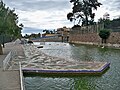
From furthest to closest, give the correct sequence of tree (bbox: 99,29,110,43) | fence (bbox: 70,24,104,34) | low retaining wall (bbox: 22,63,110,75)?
fence (bbox: 70,24,104,34) < tree (bbox: 99,29,110,43) < low retaining wall (bbox: 22,63,110,75)

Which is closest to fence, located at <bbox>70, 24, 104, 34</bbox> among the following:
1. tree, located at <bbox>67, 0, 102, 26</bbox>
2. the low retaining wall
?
tree, located at <bbox>67, 0, 102, 26</bbox>

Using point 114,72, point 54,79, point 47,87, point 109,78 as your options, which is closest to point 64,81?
point 54,79

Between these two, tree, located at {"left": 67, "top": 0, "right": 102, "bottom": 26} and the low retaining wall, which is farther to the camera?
tree, located at {"left": 67, "top": 0, "right": 102, "bottom": 26}

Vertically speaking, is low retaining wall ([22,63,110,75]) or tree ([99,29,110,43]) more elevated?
tree ([99,29,110,43])

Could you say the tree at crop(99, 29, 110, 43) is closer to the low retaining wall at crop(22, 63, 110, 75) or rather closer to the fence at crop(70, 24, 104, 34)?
the fence at crop(70, 24, 104, 34)

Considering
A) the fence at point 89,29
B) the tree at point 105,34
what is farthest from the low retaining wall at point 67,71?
the fence at point 89,29

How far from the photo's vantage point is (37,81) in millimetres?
14359

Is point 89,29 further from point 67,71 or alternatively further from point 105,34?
point 67,71

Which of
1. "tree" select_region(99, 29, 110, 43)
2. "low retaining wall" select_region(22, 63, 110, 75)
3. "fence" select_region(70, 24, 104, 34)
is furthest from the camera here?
"fence" select_region(70, 24, 104, 34)

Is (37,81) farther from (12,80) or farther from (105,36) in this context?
(105,36)

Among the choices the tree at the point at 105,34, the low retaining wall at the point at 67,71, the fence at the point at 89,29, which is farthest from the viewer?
the fence at the point at 89,29

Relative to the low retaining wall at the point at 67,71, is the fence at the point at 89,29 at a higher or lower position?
higher

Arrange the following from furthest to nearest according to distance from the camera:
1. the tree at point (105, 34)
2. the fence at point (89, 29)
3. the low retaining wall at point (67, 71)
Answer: the fence at point (89, 29), the tree at point (105, 34), the low retaining wall at point (67, 71)

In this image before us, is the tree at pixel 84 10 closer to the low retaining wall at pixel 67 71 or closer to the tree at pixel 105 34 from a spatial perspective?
the tree at pixel 105 34
